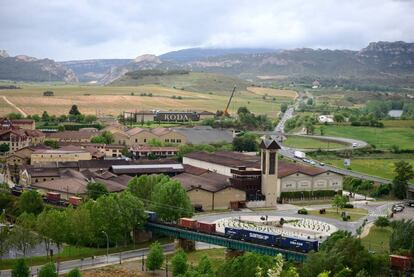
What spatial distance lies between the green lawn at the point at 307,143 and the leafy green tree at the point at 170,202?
51.1m

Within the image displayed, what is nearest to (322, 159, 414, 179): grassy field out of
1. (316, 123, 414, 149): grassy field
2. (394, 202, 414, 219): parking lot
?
(316, 123, 414, 149): grassy field

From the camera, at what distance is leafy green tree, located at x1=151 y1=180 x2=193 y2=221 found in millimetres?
50438

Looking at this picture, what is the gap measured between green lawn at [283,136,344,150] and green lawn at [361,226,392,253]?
47435 mm

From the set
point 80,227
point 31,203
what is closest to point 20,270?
point 80,227

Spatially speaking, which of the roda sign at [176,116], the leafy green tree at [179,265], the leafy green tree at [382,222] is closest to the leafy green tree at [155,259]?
the leafy green tree at [179,265]

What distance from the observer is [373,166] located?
85.4 meters

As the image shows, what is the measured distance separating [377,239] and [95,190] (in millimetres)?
22437

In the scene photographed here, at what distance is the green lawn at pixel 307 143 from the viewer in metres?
102

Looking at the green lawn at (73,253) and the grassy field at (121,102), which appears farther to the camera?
the grassy field at (121,102)

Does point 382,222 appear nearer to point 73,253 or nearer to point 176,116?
point 73,253

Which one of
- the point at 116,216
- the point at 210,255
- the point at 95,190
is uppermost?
the point at 116,216

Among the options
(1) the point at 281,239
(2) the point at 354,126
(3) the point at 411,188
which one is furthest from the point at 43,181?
(2) the point at 354,126

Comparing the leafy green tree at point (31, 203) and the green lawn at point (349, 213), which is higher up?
the leafy green tree at point (31, 203)

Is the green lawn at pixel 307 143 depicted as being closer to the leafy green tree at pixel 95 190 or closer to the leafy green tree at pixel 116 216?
the leafy green tree at pixel 95 190
